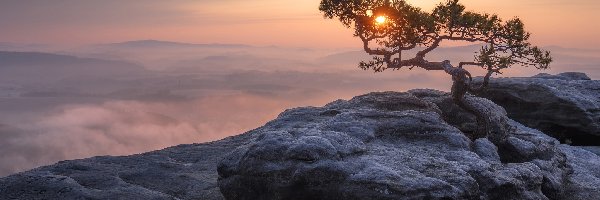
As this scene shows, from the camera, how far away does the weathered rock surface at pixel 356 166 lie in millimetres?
17047

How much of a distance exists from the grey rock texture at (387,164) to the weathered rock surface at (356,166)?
0.04 meters

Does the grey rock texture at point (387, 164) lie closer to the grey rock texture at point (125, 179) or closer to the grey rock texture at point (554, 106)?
the grey rock texture at point (125, 179)

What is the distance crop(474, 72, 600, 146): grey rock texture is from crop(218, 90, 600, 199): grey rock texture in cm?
1424

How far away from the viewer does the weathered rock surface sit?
1705cm

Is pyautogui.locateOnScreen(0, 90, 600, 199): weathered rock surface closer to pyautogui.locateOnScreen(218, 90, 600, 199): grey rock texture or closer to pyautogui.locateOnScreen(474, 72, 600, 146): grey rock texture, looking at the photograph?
pyautogui.locateOnScreen(218, 90, 600, 199): grey rock texture

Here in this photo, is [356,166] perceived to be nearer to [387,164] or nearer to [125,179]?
[387,164]

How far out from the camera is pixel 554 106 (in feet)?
128

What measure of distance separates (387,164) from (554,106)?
25.9 m

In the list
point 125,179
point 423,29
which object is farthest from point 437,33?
point 125,179

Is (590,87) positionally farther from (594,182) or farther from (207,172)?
(207,172)

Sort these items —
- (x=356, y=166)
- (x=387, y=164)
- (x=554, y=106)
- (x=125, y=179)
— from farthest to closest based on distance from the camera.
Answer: (x=554, y=106) < (x=125, y=179) < (x=387, y=164) < (x=356, y=166)

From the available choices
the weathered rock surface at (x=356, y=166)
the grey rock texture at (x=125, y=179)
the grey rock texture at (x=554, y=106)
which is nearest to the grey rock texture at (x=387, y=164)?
the weathered rock surface at (x=356, y=166)

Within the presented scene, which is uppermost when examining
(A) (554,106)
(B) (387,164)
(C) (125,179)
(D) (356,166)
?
(D) (356,166)

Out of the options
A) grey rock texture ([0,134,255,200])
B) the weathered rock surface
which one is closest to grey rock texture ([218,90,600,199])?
the weathered rock surface
